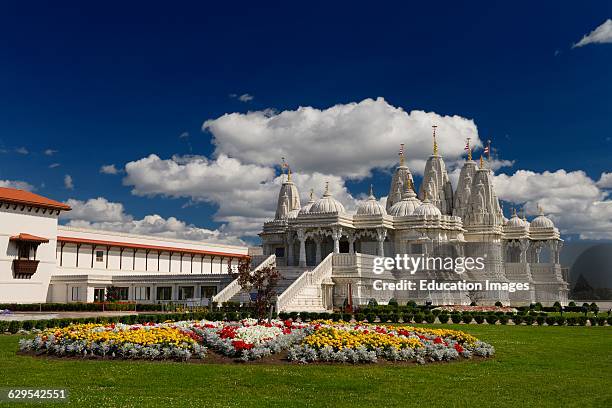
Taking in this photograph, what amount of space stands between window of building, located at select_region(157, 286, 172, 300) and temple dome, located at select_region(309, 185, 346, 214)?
14562 millimetres

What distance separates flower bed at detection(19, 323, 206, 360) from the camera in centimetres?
1833

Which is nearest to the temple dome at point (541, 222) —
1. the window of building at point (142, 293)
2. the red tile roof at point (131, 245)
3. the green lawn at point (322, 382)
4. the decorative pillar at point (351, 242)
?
the decorative pillar at point (351, 242)

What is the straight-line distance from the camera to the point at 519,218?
77312 mm

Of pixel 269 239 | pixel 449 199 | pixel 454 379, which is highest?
pixel 449 199

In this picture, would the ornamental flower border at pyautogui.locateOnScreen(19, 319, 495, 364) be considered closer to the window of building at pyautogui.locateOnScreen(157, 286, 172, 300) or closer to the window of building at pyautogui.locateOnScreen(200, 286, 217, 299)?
the window of building at pyautogui.locateOnScreen(200, 286, 217, 299)

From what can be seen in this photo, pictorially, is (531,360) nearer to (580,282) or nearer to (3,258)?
(3,258)

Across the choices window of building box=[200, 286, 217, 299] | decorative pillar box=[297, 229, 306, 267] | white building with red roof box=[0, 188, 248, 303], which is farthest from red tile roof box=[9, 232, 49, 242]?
decorative pillar box=[297, 229, 306, 267]

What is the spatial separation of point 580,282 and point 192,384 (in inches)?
3249

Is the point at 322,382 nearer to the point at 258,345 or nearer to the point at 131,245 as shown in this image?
the point at 258,345

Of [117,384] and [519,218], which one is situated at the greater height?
[519,218]

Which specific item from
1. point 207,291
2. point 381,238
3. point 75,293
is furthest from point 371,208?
point 75,293

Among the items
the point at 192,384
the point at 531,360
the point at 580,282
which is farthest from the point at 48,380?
the point at 580,282

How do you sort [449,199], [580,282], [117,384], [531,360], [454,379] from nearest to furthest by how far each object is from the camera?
[117,384] → [454,379] → [531,360] → [449,199] → [580,282]

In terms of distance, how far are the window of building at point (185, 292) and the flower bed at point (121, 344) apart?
3889cm
